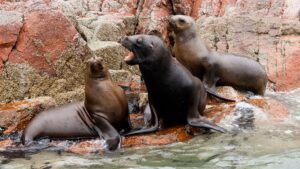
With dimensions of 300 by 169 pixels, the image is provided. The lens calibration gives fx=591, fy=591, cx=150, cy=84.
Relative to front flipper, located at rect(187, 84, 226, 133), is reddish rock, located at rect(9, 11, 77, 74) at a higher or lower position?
higher

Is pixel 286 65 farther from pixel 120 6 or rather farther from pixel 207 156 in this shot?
pixel 207 156

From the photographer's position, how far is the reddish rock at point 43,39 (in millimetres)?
8758

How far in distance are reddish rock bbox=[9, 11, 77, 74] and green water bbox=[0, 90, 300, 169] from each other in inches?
87.8

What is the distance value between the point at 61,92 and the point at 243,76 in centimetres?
286

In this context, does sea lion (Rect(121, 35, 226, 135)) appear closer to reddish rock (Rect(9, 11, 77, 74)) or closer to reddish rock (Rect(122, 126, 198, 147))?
reddish rock (Rect(122, 126, 198, 147))

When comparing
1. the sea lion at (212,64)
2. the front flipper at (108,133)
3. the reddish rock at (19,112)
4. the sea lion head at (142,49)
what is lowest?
the front flipper at (108,133)

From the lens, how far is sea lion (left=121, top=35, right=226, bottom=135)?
7.46 m

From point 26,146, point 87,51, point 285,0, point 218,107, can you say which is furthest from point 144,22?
point 26,146

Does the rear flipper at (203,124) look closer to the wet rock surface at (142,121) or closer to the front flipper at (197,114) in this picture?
the front flipper at (197,114)

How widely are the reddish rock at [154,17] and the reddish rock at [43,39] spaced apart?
3.79 meters

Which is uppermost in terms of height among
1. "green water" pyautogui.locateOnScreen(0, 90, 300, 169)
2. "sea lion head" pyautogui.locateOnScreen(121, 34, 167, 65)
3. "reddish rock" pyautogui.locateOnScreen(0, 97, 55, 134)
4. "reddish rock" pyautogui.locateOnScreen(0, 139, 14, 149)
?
"sea lion head" pyautogui.locateOnScreen(121, 34, 167, 65)

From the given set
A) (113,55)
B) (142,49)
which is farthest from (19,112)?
(113,55)

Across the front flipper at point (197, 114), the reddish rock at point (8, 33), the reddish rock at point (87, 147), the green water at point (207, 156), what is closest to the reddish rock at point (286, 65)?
the green water at point (207, 156)

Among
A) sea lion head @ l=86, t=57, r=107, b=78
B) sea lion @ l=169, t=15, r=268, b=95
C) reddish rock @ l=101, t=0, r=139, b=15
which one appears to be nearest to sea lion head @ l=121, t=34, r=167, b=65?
sea lion head @ l=86, t=57, r=107, b=78
